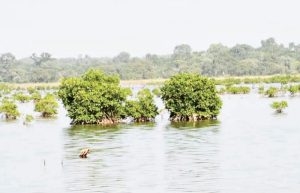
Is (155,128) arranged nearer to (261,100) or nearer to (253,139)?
(253,139)

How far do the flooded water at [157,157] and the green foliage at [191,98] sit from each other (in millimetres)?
2176

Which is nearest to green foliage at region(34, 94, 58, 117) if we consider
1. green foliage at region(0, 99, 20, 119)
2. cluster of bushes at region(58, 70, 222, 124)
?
green foliage at region(0, 99, 20, 119)

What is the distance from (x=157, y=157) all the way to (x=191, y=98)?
2816 cm

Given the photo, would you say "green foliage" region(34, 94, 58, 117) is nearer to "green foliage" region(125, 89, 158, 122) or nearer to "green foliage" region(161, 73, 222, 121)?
"green foliage" region(125, 89, 158, 122)

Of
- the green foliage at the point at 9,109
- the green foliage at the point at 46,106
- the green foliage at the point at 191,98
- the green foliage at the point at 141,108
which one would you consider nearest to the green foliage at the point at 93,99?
the green foliage at the point at 141,108

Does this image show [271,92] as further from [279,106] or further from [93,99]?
[93,99]

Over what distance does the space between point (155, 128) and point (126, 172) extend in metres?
31.8

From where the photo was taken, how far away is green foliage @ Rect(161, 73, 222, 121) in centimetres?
9181

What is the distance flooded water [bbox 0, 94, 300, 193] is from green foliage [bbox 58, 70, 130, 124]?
2.24 meters

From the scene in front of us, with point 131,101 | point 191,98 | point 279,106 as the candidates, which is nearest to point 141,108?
point 131,101

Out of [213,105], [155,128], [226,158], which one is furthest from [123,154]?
[213,105]

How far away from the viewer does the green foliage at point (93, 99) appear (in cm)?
8988

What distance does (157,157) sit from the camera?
211ft

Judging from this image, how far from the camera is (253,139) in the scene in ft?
249
